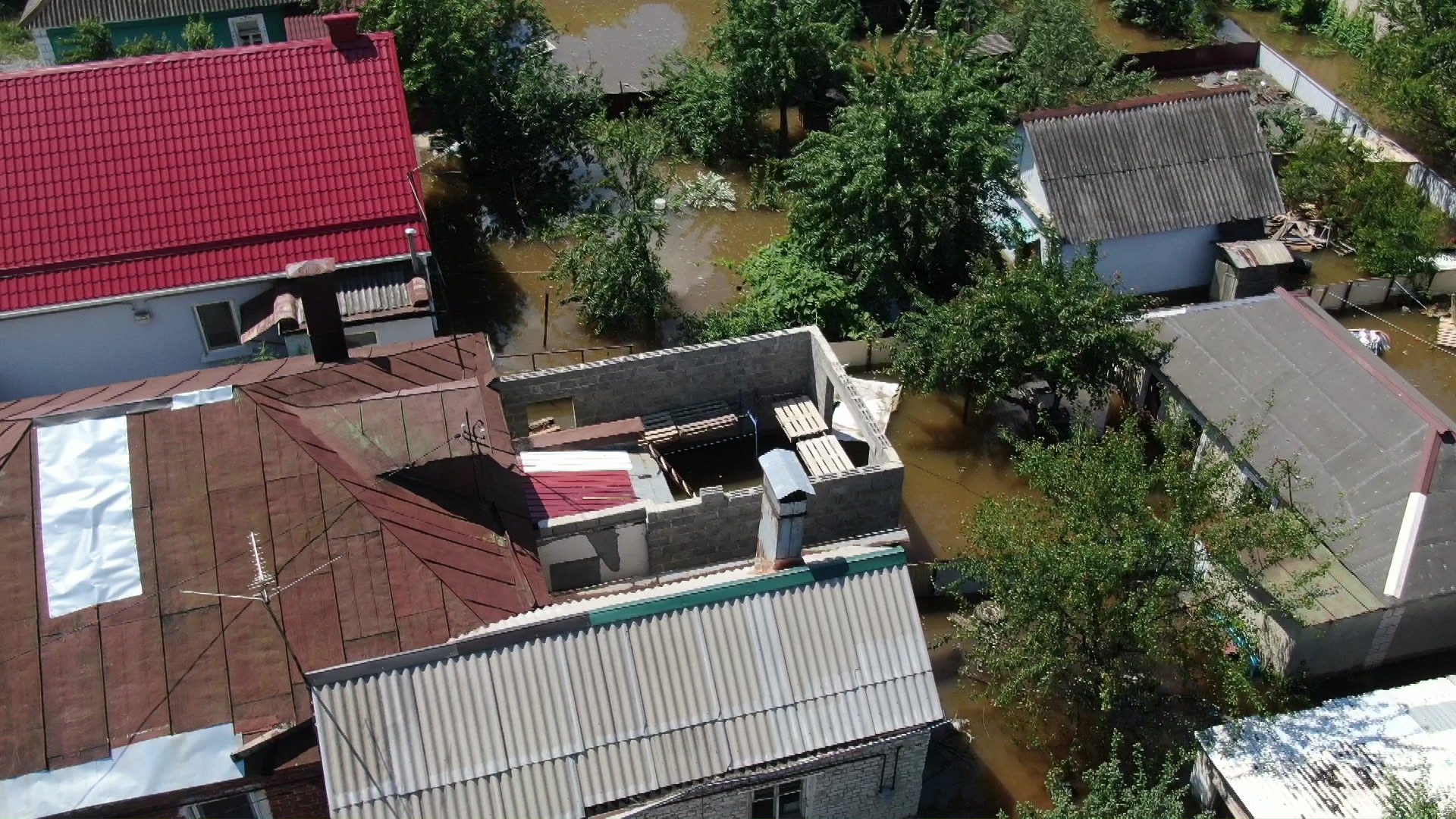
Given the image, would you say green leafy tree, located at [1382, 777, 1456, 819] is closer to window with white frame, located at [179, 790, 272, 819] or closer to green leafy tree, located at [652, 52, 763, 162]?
window with white frame, located at [179, 790, 272, 819]

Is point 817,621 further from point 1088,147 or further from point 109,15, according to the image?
point 109,15

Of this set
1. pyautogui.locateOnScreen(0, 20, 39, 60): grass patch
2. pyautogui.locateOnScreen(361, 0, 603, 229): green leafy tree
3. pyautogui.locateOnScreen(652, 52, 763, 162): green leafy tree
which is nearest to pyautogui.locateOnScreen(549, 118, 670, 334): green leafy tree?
pyautogui.locateOnScreen(361, 0, 603, 229): green leafy tree

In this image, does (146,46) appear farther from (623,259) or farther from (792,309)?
(792,309)

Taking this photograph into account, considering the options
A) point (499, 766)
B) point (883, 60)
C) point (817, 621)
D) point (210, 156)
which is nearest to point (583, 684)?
point (499, 766)

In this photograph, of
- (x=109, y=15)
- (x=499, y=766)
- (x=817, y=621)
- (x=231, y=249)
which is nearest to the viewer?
(x=499, y=766)

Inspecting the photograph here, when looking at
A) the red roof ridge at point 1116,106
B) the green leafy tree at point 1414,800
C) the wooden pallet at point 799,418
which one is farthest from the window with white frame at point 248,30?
the green leafy tree at point 1414,800
